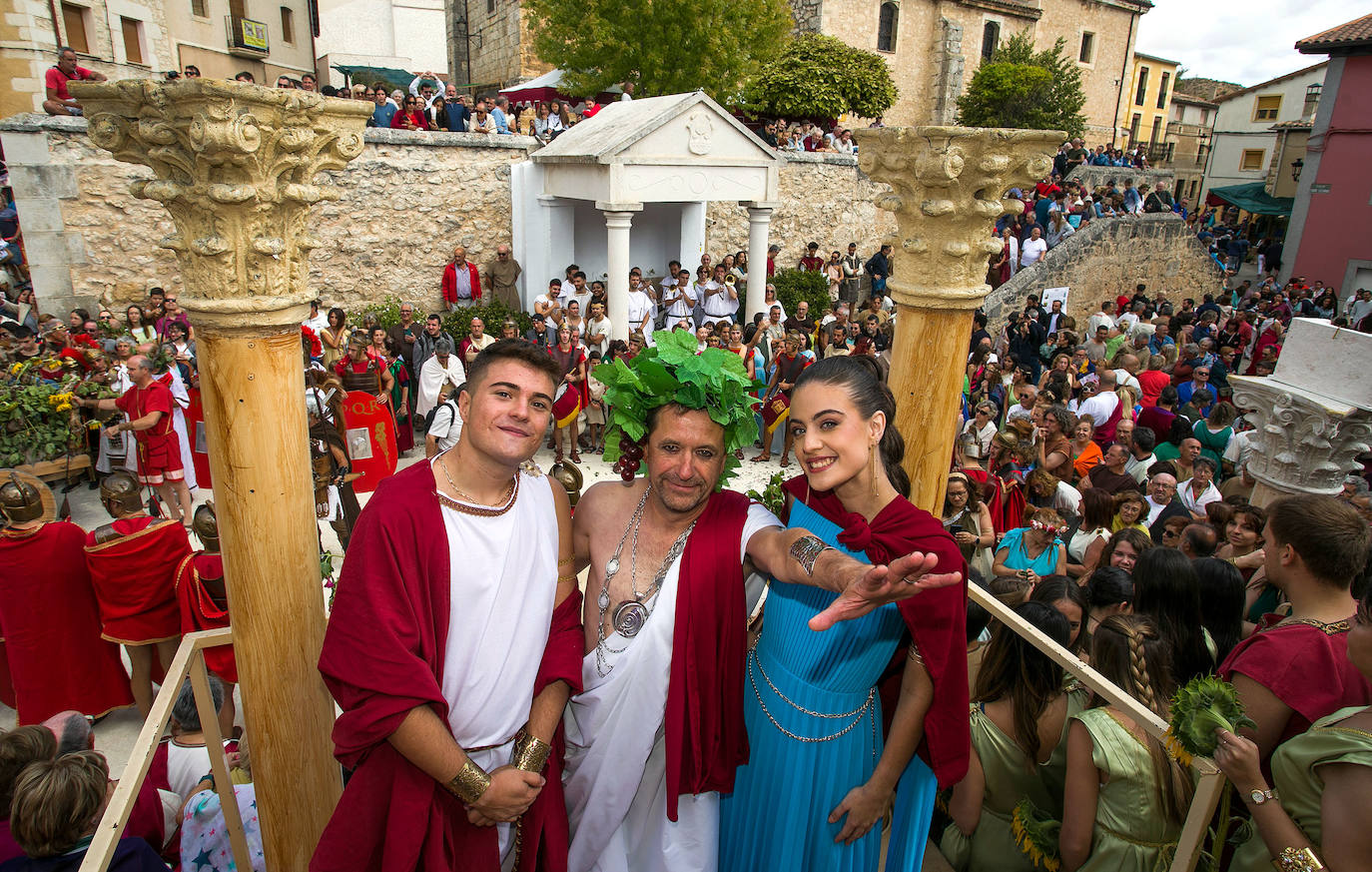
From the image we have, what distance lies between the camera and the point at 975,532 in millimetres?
5219

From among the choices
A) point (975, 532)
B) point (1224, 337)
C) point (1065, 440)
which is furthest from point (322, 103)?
point (1224, 337)

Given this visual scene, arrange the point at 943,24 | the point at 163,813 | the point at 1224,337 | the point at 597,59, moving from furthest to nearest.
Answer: the point at 943,24 < the point at 597,59 < the point at 1224,337 < the point at 163,813

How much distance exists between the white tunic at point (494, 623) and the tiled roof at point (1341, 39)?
2552 cm

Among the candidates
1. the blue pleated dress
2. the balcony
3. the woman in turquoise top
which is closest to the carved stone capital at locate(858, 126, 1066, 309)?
the blue pleated dress

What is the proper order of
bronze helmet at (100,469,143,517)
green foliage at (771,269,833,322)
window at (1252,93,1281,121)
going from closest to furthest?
bronze helmet at (100,469,143,517), green foliage at (771,269,833,322), window at (1252,93,1281,121)

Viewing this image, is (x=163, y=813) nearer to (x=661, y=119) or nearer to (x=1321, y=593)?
(x=1321, y=593)

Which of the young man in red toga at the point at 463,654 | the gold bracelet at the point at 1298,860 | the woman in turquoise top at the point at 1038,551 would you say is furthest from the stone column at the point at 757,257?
the gold bracelet at the point at 1298,860

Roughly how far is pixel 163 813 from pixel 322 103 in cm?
278

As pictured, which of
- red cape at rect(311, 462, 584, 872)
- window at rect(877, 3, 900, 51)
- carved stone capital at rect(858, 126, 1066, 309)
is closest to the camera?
red cape at rect(311, 462, 584, 872)

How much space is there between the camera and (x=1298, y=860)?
1.98 meters

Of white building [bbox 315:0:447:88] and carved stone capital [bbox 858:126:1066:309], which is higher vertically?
white building [bbox 315:0:447:88]

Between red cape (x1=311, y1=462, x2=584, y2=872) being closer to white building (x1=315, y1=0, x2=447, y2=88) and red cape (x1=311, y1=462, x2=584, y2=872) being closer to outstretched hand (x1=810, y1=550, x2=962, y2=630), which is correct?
outstretched hand (x1=810, y1=550, x2=962, y2=630)

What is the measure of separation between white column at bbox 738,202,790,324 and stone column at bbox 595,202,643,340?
2.36m

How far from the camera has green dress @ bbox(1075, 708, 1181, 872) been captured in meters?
2.42
